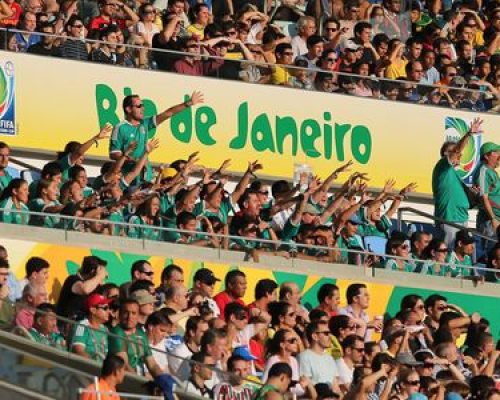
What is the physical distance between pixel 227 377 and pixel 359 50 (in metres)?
9.82

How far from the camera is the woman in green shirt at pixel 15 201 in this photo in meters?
21.4

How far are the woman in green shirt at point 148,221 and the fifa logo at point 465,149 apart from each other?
6155 millimetres

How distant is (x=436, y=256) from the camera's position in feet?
80.2

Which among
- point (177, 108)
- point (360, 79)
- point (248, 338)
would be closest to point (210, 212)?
point (177, 108)

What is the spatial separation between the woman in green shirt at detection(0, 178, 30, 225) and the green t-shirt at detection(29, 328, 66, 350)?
344 centimetres

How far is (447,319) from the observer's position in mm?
22594

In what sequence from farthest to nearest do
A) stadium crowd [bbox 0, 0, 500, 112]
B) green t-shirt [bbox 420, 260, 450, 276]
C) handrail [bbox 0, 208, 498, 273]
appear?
1. stadium crowd [bbox 0, 0, 500, 112]
2. green t-shirt [bbox 420, 260, 450, 276]
3. handrail [bbox 0, 208, 498, 273]

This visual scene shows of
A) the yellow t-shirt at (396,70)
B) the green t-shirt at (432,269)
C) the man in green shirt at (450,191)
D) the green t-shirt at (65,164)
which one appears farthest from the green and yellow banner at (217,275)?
the yellow t-shirt at (396,70)

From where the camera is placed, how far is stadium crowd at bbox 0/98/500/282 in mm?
21922

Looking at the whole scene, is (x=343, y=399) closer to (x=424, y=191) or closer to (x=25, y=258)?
(x=25, y=258)

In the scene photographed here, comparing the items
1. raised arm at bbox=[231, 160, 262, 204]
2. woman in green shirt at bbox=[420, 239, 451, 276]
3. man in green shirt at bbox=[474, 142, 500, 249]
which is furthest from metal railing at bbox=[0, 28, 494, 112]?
woman in green shirt at bbox=[420, 239, 451, 276]

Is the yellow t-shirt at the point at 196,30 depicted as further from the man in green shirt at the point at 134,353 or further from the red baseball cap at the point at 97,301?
the man in green shirt at the point at 134,353

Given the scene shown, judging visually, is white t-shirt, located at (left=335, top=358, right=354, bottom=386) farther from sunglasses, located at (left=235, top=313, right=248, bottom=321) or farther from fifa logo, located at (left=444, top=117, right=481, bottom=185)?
fifa logo, located at (left=444, top=117, right=481, bottom=185)

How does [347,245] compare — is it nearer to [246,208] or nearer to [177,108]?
[246,208]
